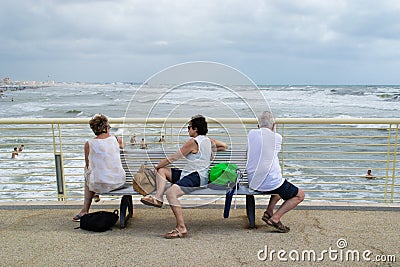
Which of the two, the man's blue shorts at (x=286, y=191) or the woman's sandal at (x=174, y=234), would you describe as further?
the man's blue shorts at (x=286, y=191)

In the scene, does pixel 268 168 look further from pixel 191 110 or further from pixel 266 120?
pixel 191 110

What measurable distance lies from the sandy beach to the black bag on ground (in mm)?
65

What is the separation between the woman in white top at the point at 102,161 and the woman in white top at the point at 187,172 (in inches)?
17.3

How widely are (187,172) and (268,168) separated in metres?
0.82

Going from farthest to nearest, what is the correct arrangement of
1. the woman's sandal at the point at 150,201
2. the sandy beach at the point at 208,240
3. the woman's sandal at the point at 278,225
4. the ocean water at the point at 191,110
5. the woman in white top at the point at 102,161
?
the ocean water at the point at 191,110, the woman in white top at the point at 102,161, the woman's sandal at the point at 278,225, the woman's sandal at the point at 150,201, the sandy beach at the point at 208,240

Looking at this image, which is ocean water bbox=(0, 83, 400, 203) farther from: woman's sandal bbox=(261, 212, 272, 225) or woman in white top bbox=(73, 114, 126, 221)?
woman's sandal bbox=(261, 212, 272, 225)

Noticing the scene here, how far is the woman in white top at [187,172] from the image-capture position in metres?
3.73

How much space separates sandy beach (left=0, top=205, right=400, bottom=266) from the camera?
3270mm

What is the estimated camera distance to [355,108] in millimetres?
34375

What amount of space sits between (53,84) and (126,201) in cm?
10614

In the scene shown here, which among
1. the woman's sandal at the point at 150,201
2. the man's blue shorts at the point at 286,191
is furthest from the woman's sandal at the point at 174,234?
the man's blue shorts at the point at 286,191

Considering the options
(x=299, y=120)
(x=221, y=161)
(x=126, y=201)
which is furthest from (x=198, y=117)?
(x=299, y=120)

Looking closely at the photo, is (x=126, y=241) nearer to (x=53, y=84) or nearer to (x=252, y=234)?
(x=252, y=234)

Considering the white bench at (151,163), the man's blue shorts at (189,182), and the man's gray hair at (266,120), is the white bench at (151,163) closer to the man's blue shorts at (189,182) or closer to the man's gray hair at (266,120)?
the man's blue shorts at (189,182)
